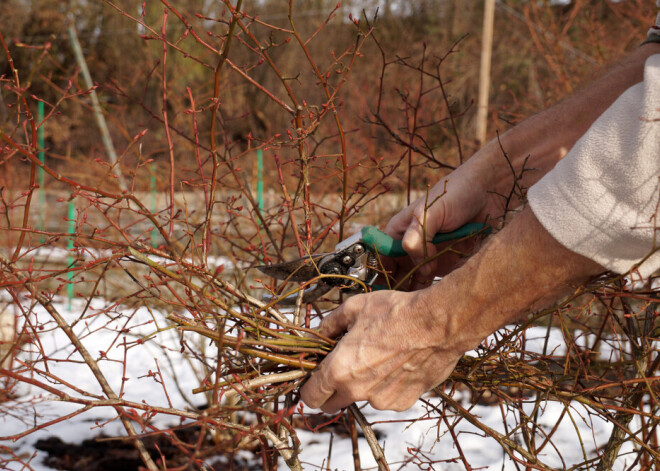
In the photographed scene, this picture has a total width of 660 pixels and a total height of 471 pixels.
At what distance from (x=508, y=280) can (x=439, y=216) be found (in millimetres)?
571

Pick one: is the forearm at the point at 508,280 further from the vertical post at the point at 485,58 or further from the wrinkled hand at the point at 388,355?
the vertical post at the point at 485,58

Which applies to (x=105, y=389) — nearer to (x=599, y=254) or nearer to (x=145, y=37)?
(x=145, y=37)

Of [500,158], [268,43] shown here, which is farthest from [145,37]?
[500,158]

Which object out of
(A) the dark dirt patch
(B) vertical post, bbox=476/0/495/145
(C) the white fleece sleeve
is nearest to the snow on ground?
(A) the dark dirt patch

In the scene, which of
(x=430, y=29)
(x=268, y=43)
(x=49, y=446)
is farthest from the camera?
(x=430, y=29)

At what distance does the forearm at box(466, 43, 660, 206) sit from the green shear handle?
17 centimetres

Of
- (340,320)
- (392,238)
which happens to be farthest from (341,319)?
(392,238)

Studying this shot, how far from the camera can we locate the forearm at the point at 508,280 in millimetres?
1312

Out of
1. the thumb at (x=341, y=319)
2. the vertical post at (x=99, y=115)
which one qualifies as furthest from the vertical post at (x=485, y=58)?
the thumb at (x=341, y=319)

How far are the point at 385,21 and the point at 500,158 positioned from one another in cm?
1849

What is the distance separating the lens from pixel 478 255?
1382 mm

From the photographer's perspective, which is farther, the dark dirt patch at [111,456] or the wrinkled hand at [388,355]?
the dark dirt patch at [111,456]

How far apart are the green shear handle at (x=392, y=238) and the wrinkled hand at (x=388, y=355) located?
404 mm

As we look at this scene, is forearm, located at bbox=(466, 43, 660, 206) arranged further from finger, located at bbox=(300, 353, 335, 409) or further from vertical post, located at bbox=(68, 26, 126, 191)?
vertical post, located at bbox=(68, 26, 126, 191)
